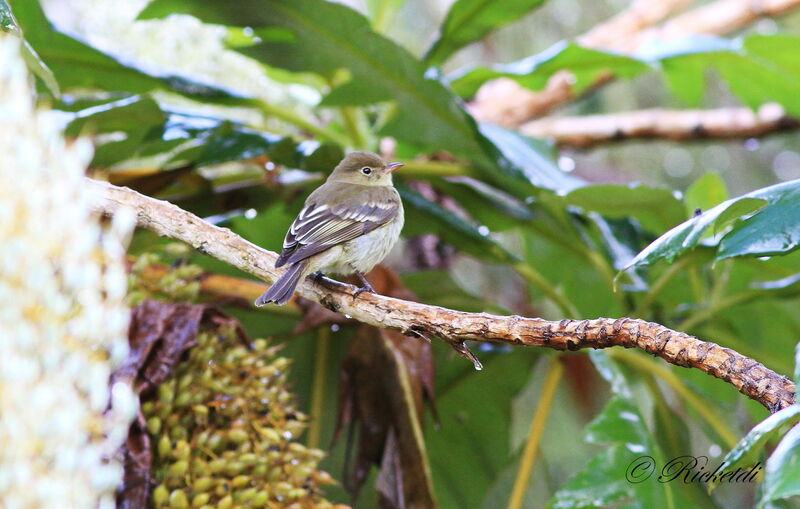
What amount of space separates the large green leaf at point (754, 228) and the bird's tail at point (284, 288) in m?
0.67

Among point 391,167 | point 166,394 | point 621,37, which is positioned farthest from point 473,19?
point 166,394

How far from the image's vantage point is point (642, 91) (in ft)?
16.2

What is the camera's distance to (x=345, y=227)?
2.20 m

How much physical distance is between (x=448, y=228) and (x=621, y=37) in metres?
1.98

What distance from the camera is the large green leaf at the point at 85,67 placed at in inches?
97.0

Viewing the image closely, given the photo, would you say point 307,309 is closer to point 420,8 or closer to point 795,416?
point 795,416

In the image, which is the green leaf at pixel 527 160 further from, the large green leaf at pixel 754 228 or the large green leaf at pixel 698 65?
the large green leaf at pixel 754 228

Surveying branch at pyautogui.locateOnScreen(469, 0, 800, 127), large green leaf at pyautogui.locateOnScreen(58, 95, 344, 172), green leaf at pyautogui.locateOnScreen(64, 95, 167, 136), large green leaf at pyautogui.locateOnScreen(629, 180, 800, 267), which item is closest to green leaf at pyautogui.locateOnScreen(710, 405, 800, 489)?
large green leaf at pyautogui.locateOnScreen(629, 180, 800, 267)

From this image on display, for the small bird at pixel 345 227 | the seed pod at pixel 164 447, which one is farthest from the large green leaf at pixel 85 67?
the seed pod at pixel 164 447

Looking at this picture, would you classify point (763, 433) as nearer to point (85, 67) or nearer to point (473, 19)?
point (473, 19)

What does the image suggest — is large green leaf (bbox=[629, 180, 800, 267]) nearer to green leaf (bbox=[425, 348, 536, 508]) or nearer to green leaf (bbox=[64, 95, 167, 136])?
green leaf (bbox=[425, 348, 536, 508])

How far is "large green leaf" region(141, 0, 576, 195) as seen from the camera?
2.42 m

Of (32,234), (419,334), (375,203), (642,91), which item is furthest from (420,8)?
(32,234)

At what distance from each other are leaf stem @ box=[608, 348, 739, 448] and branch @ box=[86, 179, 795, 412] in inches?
34.3
